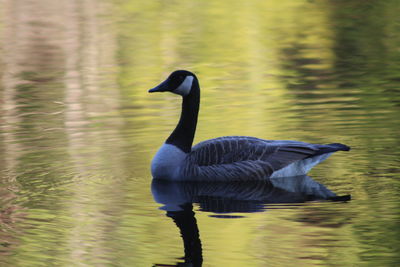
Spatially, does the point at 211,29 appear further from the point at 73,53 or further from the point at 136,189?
the point at 136,189

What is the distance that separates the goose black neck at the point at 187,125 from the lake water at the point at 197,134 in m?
0.62

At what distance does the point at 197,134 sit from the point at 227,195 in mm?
3547

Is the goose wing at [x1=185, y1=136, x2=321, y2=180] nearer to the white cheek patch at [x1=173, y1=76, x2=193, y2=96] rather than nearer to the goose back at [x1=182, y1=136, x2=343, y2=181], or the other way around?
the goose back at [x1=182, y1=136, x2=343, y2=181]

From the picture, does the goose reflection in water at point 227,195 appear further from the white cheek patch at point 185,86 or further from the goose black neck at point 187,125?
the white cheek patch at point 185,86

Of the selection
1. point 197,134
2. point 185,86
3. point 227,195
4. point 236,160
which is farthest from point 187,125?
point 197,134

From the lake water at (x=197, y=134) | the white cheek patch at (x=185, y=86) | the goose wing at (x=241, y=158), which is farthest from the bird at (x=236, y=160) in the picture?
the white cheek patch at (x=185, y=86)

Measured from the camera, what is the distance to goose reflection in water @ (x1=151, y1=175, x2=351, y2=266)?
36.2 feet

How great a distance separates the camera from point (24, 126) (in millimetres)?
16859

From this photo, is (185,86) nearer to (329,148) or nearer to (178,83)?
(178,83)

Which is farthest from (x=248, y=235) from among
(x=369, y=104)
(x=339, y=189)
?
(x=369, y=104)

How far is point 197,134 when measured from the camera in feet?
50.6

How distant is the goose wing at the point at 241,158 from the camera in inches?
500

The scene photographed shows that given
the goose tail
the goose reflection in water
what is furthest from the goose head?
the goose tail

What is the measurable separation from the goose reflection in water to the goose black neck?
60cm
